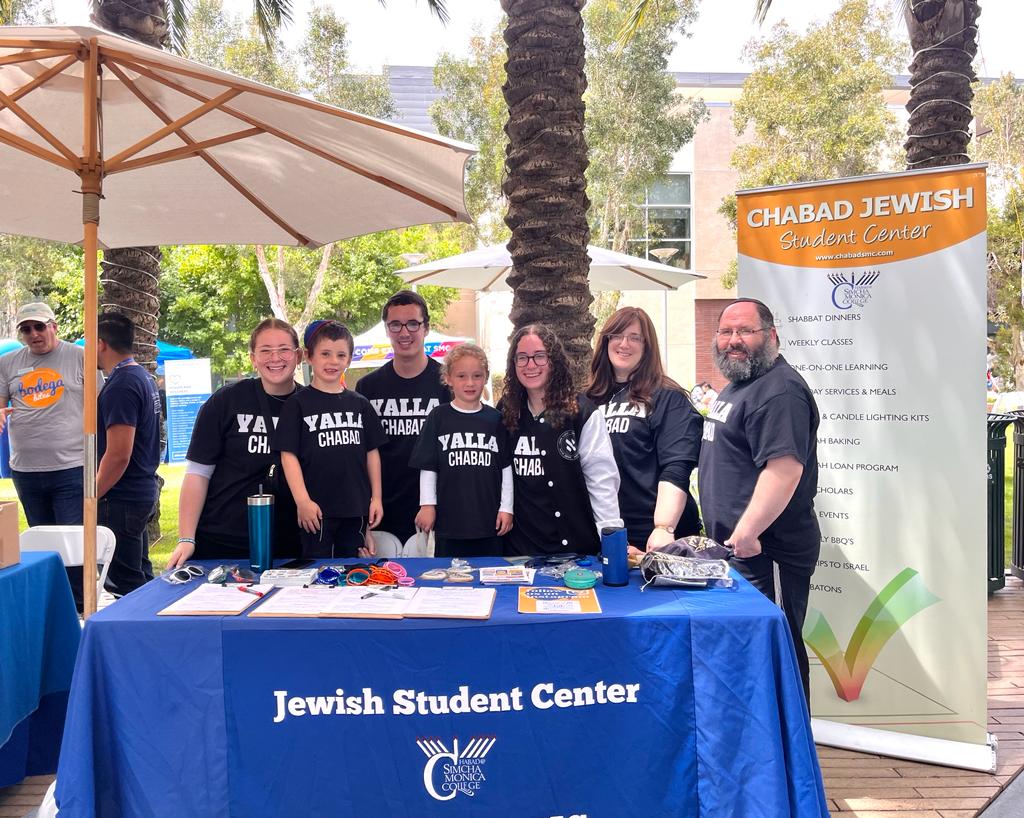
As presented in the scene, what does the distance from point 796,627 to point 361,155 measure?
2458 millimetres

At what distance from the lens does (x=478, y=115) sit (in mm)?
26672

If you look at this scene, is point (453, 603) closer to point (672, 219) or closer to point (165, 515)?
point (165, 515)

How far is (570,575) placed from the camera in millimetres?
2768

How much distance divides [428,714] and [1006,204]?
85.5 feet

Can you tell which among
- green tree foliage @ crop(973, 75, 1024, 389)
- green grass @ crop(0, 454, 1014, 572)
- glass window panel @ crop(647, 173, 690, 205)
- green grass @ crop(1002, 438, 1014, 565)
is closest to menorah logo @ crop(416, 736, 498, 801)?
green grass @ crop(0, 454, 1014, 572)

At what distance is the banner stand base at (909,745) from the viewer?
3.57 metres

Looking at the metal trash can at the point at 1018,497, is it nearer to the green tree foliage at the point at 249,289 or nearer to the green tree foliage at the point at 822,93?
the green tree foliage at the point at 822,93

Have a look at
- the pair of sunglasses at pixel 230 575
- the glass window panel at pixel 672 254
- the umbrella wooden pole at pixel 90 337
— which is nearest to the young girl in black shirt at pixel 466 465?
the pair of sunglasses at pixel 230 575

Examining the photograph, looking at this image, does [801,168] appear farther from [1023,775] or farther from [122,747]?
[122,747]

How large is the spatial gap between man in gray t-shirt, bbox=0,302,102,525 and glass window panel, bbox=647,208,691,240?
26544 millimetres

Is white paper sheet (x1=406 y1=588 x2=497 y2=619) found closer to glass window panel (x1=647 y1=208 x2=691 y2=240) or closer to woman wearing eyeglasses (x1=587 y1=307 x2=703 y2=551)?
woman wearing eyeglasses (x1=587 y1=307 x2=703 y2=551)

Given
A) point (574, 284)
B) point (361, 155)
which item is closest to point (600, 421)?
point (361, 155)

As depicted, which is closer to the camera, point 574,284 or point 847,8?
point 574,284

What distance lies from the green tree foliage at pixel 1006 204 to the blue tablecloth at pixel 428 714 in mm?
23754
